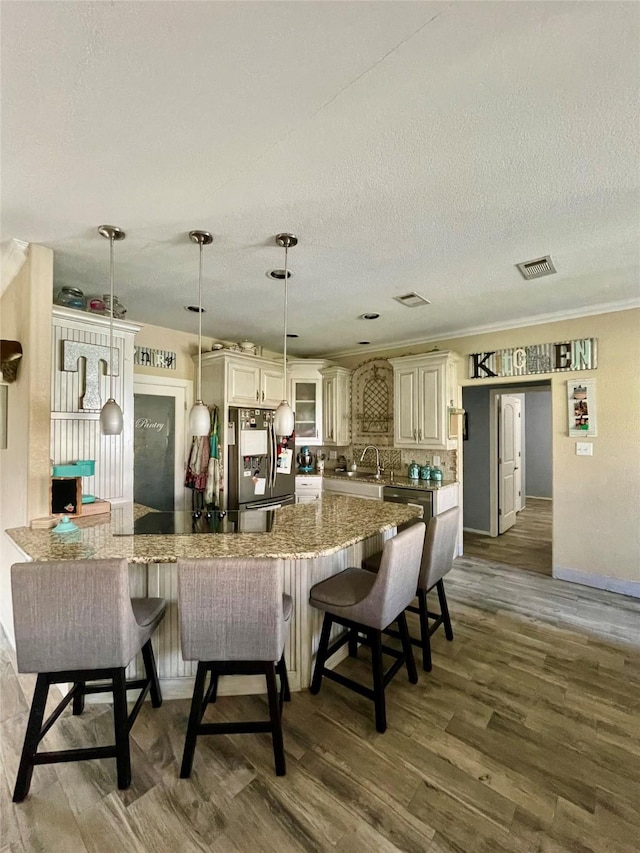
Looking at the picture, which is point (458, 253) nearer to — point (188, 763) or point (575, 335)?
point (575, 335)

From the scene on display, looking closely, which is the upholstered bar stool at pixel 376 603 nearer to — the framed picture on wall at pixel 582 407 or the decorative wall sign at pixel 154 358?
the framed picture on wall at pixel 582 407

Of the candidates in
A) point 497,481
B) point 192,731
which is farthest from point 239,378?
point 497,481

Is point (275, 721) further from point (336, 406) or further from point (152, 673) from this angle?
point (336, 406)

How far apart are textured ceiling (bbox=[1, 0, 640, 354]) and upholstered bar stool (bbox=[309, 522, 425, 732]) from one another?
5.71 feet

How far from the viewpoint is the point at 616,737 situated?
180 centimetres

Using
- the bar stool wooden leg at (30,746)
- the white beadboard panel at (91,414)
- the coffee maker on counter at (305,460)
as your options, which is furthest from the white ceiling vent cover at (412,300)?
the bar stool wooden leg at (30,746)

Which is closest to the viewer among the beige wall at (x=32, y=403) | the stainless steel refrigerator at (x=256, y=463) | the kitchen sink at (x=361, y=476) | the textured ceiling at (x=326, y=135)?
the textured ceiling at (x=326, y=135)

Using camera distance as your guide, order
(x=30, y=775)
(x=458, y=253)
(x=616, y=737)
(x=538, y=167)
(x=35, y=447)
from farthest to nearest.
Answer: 1. (x=458, y=253)
2. (x=35, y=447)
3. (x=616, y=737)
4. (x=538, y=167)
5. (x=30, y=775)

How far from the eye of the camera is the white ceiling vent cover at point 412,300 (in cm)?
318

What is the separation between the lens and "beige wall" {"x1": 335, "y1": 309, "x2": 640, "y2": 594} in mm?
3332

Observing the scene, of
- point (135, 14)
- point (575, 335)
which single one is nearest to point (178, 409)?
point (135, 14)

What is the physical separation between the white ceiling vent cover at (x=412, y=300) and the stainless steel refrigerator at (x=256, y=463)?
1.93 m

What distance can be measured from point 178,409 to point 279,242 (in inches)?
101

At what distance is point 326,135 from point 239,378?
292 cm
